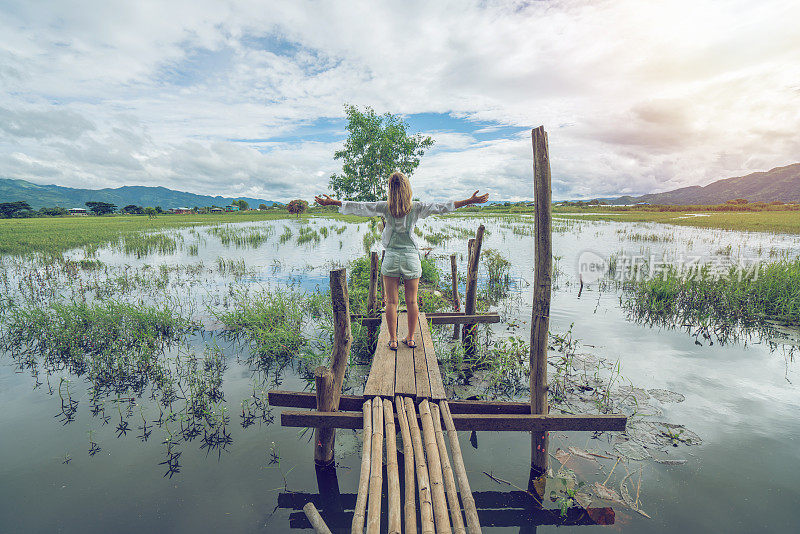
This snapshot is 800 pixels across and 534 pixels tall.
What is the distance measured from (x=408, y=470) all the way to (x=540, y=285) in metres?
2.27

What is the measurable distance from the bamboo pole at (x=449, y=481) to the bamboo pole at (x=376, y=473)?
1.62ft

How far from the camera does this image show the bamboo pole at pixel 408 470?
7.35 feet

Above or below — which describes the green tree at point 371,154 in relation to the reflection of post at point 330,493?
above

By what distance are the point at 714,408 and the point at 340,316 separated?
18.8 feet

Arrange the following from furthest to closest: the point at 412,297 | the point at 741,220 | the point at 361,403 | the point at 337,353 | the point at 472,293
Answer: the point at 741,220 → the point at 472,293 → the point at 412,297 → the point at 337,353 → the point at 361,403

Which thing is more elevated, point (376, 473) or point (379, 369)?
point (379, 369)

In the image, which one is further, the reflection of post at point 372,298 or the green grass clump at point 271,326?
the reflection of post at point 372,298

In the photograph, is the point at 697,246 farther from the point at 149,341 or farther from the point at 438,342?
the point at 149,341

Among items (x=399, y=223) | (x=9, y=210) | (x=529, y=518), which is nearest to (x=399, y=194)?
(x=399, y=223)

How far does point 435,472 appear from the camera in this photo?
2.59m

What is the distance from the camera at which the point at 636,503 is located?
341 centimetres

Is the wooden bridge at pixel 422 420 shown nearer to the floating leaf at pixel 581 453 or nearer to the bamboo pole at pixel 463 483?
the bamboo pole at pixel 463 483

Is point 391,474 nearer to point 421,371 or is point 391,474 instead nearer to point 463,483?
point 463,483

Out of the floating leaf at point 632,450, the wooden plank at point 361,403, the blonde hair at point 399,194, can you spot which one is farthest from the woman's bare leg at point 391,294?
the floating leaf at point 632,450
